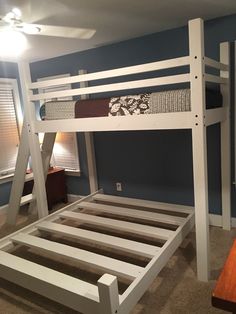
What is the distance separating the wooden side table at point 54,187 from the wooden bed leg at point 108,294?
2.40m

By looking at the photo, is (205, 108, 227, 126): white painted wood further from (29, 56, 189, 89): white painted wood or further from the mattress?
(29, 56, 189, 89): white painted wood

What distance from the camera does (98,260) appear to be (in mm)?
1814

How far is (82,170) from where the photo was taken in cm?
372

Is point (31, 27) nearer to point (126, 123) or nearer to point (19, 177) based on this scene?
point (126, 123)

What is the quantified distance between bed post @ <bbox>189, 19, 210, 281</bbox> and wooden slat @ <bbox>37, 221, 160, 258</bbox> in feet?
1.16

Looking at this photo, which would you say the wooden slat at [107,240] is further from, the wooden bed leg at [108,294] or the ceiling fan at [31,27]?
the ceiling fan at [31,27]

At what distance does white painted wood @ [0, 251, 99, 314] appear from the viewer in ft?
4.62

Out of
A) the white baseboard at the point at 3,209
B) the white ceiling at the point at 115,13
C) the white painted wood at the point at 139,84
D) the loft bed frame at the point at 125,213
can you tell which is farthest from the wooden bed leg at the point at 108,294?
the white baseboard at the point at 3,209

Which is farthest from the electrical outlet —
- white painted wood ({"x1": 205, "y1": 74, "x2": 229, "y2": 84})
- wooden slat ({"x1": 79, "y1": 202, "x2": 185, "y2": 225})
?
white painted wood ({"x1": 205, "y1": 74, "x2": 229, "y2": 84})

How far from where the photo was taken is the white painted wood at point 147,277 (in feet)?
4.66

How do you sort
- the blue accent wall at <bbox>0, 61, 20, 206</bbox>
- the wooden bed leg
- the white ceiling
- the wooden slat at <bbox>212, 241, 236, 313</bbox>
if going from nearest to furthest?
the wooden slat at <bbox>212, 241, 236, 313</bbox> < the wooden bed leg < the white ceiling < the blue accent wall at <bbox>0, 61, 20, 206</bbox>

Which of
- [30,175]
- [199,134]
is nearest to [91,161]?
[30,175]

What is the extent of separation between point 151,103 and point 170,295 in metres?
1.38

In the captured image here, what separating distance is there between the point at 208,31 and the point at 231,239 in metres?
2.04
